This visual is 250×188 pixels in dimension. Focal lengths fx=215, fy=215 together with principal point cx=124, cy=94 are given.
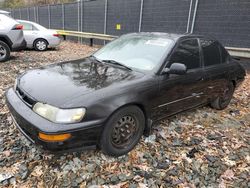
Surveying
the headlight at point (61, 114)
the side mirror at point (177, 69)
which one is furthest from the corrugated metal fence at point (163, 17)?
the headlight at point (61, 114)

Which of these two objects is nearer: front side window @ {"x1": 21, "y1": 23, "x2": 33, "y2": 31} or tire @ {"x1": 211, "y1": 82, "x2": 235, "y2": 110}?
tire @ {"x1": 211, "y1": 82, "x2": 235, "y2": 110}

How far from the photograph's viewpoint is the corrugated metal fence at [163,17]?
7.61m

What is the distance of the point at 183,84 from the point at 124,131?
1270mm

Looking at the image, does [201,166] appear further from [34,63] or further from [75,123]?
[34,63]

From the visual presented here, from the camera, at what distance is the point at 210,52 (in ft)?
13.1

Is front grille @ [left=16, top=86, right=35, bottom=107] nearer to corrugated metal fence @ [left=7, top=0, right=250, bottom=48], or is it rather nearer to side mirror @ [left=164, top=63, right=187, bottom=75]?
side mirror @ [left=164, top=63, right=187, bottom=75]

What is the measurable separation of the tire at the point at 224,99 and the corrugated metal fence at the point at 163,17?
145 inches

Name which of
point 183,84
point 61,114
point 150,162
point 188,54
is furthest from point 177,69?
point 61,114

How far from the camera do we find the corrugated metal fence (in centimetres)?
761

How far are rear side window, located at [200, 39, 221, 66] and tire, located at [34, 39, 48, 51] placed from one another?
8258mm

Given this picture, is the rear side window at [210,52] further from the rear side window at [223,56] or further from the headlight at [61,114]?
the headlight at [61,114]

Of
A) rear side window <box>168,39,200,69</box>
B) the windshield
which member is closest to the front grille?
the windshield

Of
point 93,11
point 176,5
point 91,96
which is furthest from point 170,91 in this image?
point 93,11

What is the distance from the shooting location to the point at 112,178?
2.53 m
